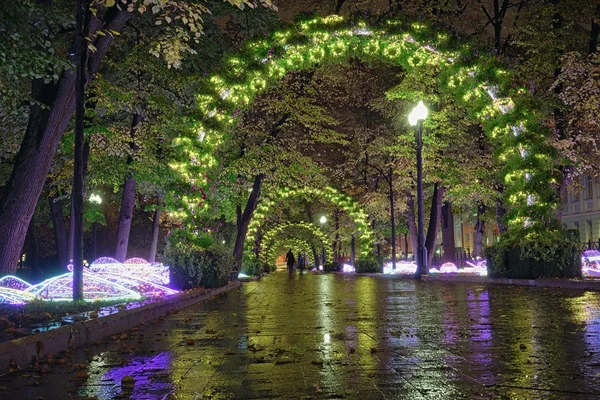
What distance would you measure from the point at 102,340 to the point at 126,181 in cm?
1988

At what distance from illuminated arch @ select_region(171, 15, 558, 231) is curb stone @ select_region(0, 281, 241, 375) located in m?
8.21

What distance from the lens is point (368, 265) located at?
1630 inches

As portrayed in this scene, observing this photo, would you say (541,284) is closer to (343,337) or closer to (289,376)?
(343,337)

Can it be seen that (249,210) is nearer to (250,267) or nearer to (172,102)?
(172,102)

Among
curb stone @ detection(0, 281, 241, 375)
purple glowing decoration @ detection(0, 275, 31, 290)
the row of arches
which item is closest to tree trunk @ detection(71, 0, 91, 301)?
curb stone @ detection(0, 281, 241, 375)

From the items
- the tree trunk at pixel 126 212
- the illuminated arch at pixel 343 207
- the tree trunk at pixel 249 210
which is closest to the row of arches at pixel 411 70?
the tree trunk at pixel 126 212

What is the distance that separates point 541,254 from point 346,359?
1307 centimetres

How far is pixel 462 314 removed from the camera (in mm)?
10797

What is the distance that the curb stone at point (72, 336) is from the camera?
631 centimetres

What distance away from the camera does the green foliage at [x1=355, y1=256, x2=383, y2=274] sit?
41.0 meters

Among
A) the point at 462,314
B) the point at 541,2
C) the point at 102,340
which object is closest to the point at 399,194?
the point at 541,2

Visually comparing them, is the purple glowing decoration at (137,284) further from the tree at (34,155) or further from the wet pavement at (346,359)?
the wet pavement at (346,359)

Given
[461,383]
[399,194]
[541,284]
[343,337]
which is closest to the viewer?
[461,383]

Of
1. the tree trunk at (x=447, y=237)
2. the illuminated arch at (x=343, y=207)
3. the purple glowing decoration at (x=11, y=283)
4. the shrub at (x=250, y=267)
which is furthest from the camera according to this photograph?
the shrub at (x=250, y=267)
